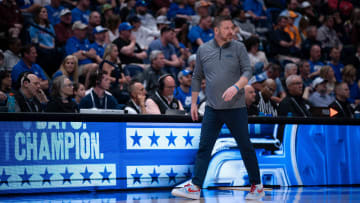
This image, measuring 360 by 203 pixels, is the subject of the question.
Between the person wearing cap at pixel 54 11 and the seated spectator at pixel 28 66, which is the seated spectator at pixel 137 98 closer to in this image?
the seated spectator at pixel 28 66

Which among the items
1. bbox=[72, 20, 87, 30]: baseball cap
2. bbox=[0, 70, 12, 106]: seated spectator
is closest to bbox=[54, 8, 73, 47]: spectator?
bbox=[72, 20, 87, 30]: baseball cap

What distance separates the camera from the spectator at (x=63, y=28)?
11164mm

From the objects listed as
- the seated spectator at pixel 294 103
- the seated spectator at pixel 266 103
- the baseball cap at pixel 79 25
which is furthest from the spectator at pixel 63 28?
the seated spectator at pixel 294 103

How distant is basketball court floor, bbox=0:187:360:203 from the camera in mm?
5656

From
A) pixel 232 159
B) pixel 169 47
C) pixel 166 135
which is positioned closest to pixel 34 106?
pixel 166 135

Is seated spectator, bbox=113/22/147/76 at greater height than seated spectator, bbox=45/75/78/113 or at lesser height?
greater

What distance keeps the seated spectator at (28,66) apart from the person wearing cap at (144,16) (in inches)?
142

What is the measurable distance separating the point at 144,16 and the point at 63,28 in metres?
2.18

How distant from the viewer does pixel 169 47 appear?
11.5 m

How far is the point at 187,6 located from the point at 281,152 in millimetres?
7152

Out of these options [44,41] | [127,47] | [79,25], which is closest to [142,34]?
[127,47]

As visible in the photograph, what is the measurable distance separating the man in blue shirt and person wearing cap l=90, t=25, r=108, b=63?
8.22ft

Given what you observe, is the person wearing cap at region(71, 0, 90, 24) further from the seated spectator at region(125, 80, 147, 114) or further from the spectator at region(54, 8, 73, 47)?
the seated spectator at region(125, 80, 147, 114)

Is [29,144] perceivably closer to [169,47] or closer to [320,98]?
[169,47]
